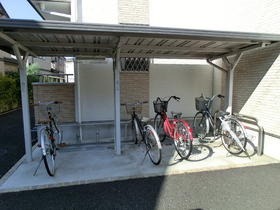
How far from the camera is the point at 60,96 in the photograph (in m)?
5.20

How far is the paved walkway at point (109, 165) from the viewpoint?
306 cm

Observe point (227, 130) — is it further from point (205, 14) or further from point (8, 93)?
point (8, 93)

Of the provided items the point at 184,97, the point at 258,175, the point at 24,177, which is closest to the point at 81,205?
the point at 24,177

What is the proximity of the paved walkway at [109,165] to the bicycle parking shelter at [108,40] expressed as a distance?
0.39 m

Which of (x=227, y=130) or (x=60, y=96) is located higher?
(x=60, y=96)

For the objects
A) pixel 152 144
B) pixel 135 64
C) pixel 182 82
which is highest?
pixel 135 64

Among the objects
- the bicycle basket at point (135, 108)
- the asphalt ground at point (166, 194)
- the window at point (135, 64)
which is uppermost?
the window at point (135, 64)

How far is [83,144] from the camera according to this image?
16.2ft

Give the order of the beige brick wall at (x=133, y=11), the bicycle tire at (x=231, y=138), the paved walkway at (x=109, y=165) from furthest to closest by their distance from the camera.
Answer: the beige brick wall at (x=133, y=11), the bicycle tire at (x=231, y=138), the paved walkway at (x=109, y=165)

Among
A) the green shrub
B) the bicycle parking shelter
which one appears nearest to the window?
the bicycle parking shelter

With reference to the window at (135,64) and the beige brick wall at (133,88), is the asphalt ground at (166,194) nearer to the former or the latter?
the beige brick wall at (133,88)

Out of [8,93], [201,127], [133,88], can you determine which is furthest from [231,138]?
[8,93]

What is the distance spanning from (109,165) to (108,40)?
2414mm

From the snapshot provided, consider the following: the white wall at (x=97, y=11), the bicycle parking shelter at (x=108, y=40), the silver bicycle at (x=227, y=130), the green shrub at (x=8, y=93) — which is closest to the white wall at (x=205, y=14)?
the bicycle parking shelter at (x=108, y=40)
